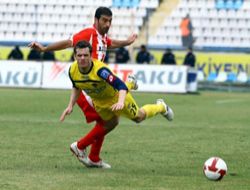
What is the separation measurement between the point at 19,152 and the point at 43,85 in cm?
1838

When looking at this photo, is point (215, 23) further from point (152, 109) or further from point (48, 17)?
point (152, 109)

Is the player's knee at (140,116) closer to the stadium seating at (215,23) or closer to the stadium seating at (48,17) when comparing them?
the stadium seating at (215,23)

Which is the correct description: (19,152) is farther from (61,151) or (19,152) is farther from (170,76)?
(170,76)

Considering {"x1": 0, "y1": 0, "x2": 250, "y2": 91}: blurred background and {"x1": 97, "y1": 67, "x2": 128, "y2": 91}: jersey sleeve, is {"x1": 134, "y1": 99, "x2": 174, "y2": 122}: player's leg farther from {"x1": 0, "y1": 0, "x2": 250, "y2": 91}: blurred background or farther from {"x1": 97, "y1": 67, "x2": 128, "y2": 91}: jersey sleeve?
{"x1": 0, "y1": 0, "x2": 250, "y2": 91}: blurred background

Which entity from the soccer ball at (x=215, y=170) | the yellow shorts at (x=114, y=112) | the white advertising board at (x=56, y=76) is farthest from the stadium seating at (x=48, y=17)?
the soccer ball at (x=215, y=170)

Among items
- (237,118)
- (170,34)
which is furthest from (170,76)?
(237,118)

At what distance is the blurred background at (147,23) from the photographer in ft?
119

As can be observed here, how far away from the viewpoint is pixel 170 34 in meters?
37.4

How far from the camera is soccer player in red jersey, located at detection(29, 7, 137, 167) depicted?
1050 cm

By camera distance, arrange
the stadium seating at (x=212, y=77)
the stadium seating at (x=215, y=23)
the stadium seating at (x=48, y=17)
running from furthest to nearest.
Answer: the stadium seating at (x=48, y=17) < the stadium seating at (x=215, y=23) < the stadium seating at (x=212, y=77)

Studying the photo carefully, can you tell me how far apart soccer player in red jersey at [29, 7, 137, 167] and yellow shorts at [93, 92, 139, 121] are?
9.0 inches

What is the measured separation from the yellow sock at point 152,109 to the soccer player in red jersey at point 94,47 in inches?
24.2

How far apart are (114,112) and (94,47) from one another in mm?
1026

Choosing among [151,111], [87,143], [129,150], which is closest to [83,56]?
[87,143]
